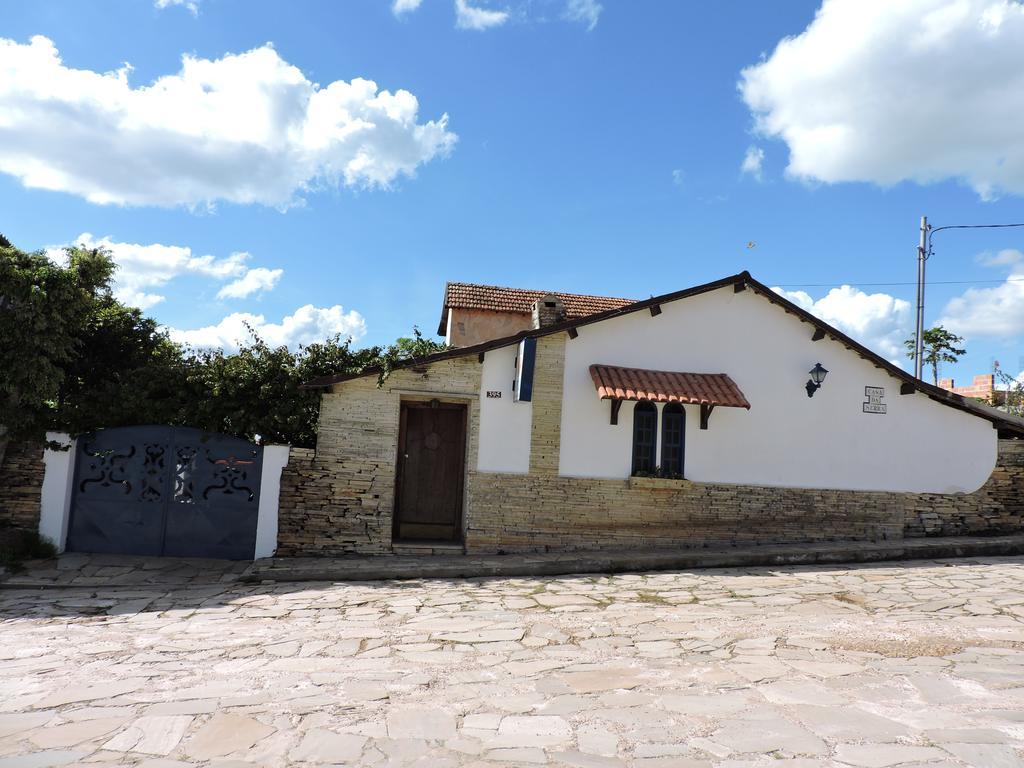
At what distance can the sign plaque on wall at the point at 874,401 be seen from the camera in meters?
11.3

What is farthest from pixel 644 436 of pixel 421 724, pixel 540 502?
pixel 421 724

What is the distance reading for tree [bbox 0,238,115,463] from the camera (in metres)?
8.96

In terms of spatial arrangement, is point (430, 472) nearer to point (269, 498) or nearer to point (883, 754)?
point (269, 498)

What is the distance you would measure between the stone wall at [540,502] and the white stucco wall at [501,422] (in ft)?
0.34

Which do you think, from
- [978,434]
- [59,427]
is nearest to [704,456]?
[978,434]

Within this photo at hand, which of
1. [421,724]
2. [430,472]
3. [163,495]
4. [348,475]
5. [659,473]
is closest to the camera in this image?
[421,724]

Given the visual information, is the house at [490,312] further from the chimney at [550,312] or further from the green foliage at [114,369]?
the green foliage at [114,369]

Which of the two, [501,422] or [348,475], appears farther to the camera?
[501,422]

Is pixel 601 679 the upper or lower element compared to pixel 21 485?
lower

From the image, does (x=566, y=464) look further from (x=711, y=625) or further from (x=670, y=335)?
(x=711, y=625)

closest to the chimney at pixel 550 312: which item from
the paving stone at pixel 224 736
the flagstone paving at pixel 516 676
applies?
the flagstone paving at pixel 516 676

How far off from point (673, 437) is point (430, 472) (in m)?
Result: 3.82

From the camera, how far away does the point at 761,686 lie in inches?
182

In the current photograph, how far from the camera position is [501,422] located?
10297mm
